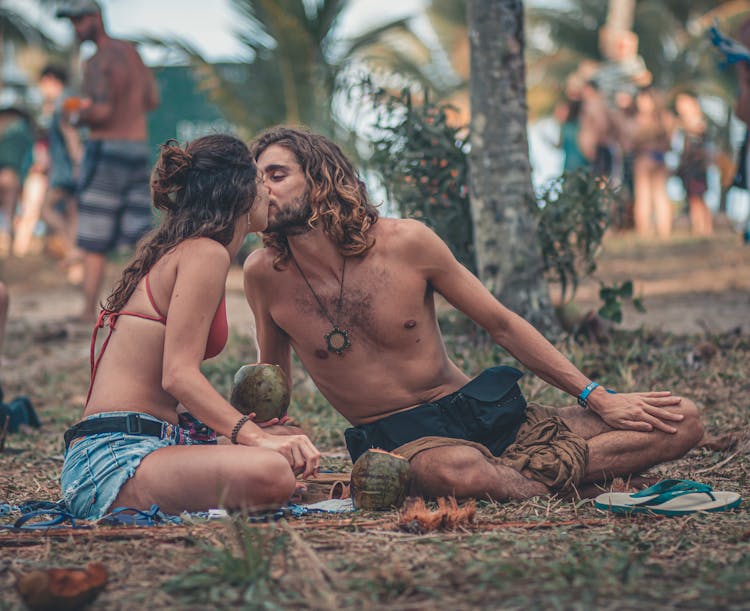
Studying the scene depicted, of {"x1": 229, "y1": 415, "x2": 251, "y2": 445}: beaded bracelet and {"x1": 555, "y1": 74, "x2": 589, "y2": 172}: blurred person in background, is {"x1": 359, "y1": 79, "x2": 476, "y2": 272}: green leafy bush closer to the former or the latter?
{"x1": 229, "y1": 415, "x2": 251, "y2": 445}: beaded bracelet

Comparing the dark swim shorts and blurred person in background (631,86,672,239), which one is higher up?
blurred person in background (631,86,672,239)

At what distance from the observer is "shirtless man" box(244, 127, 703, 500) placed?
3.57 meters

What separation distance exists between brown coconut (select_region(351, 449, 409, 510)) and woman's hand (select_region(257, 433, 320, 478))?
0.80 feet

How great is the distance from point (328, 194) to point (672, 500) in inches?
67.7

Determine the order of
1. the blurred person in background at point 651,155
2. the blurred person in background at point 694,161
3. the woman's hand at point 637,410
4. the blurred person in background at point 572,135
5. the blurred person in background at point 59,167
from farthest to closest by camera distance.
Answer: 1. the blurred person in background at point 694,161
2. the blurred person in background at point 651,155
3. the blurred person in background at point 572,135
4. the blurred person in background at point 59,167
5. the woman's hand at point 637,410

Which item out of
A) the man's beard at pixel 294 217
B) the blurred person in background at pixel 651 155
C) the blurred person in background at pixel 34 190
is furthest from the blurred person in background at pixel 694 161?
the man's beard at pixel 294 217

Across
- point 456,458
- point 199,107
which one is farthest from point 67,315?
point 199,107

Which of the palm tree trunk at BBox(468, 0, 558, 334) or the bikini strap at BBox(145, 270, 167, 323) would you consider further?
the palm tree trunk at BBox(468, 0, 558, 334)

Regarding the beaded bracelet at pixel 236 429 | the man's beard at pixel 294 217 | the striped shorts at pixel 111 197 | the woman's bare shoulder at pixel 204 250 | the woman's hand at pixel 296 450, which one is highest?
the striped shorts at pixel 111 197

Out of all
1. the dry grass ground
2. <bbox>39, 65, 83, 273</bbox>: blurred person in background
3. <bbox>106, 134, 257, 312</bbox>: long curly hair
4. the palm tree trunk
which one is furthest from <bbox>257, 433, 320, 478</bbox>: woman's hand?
<bbox>39, 65, 83, 273</bbox>: blurred person in background

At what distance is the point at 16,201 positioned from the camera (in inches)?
608

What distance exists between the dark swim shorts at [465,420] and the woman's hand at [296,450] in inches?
23.4

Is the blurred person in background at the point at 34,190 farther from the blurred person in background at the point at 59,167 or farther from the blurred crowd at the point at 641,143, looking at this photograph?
the blurred crowd at the point at 641,143

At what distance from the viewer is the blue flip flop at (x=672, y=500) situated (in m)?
3.08
